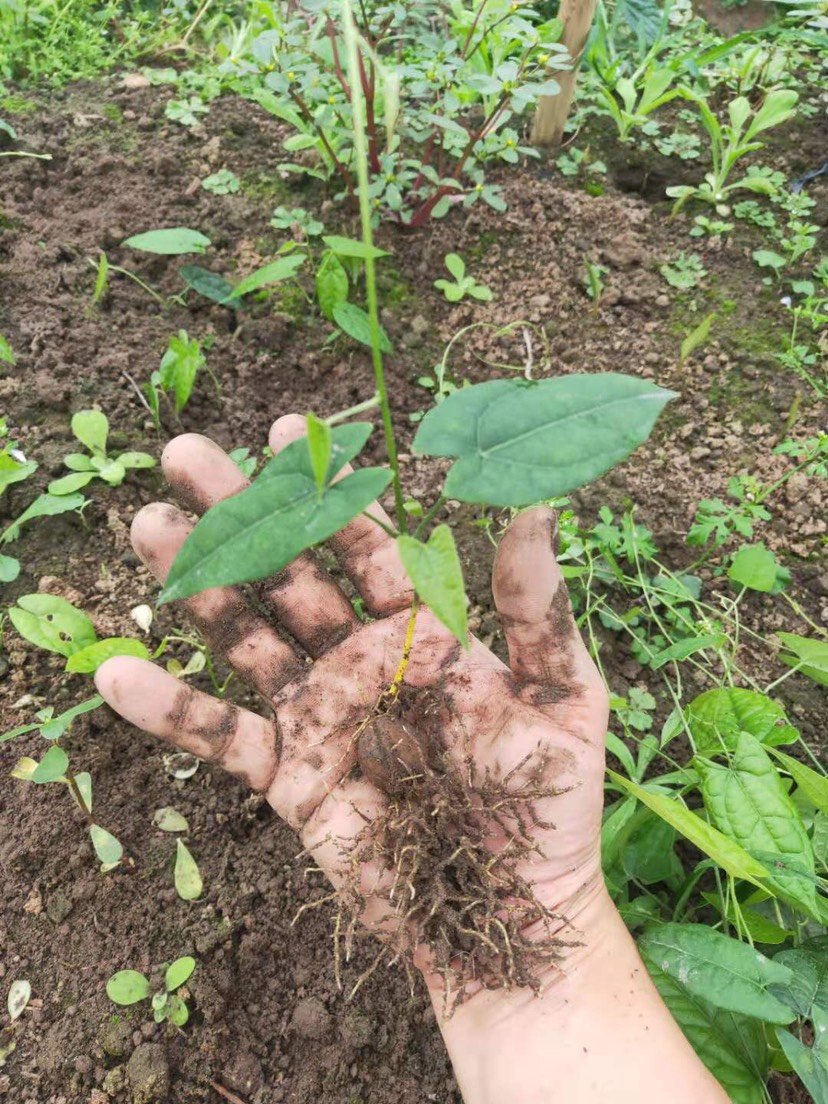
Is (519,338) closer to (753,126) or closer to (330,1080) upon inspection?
(753,126)

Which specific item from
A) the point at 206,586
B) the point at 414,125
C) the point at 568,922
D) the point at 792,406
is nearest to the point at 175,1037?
the point at 568,922

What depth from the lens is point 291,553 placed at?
875 mm

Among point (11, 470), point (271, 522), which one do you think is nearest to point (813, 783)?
point (271, 522)

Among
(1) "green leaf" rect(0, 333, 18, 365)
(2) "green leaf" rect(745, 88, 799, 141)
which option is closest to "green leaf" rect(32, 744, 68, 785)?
(1) "green leaf" rect(0, 333, 18, 365)

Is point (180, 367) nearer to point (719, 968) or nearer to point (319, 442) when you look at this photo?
point (319, 442)

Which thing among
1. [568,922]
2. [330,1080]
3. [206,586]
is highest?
[206,586]

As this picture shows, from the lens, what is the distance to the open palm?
1.24 metres

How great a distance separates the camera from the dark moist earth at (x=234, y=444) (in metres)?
1.35

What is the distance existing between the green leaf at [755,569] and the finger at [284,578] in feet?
2.71

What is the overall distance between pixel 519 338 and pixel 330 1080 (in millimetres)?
1790

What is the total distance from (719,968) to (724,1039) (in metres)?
0.19

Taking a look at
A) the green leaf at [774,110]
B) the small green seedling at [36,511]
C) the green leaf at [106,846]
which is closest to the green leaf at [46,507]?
the small green seedling at [36,511]

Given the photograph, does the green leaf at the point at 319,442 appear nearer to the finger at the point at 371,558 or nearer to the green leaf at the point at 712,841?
the finger at the point at 371,558

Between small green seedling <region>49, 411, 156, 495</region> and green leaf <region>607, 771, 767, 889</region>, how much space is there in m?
1.30
